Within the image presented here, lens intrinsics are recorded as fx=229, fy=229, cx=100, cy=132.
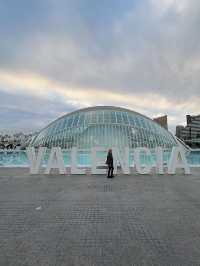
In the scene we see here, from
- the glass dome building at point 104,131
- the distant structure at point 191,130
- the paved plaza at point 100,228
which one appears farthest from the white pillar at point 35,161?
the distant structure at point 191,130

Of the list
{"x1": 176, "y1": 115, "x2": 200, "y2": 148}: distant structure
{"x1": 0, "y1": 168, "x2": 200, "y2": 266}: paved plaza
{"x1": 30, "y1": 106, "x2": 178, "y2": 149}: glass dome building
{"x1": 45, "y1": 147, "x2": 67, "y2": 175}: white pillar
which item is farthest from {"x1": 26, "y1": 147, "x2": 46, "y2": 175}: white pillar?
{"x1": 176, "y1": 115, "x2": 200, "y2": 148}: distant structure

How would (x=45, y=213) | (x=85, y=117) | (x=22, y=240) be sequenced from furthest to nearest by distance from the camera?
1. (x=85, y=117)
2. (x=45, y=213)
3. (x=22, y=240)

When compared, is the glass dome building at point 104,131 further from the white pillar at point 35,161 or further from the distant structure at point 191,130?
the distant structure at point 191,130

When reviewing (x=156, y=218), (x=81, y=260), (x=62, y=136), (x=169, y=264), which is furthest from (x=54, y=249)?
(x=62, y=136)

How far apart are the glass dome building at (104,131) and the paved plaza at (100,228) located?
67.6ft

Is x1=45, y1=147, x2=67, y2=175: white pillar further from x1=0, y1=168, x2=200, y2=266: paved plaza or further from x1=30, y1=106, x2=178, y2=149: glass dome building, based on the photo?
x1=30, y1=106, x2=178, y2=149: glass dome building

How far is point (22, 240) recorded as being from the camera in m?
4.42

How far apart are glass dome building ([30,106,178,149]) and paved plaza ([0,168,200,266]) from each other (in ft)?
67.6

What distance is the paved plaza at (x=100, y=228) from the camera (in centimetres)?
376

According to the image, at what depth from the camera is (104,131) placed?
30.6m

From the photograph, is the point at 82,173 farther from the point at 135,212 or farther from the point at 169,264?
the point at 169,264

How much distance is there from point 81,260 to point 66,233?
1.18m

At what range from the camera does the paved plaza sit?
148 inches

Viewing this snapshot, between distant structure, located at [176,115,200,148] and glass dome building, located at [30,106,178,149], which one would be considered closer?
glass dome building, located at [30,106,178,149]
